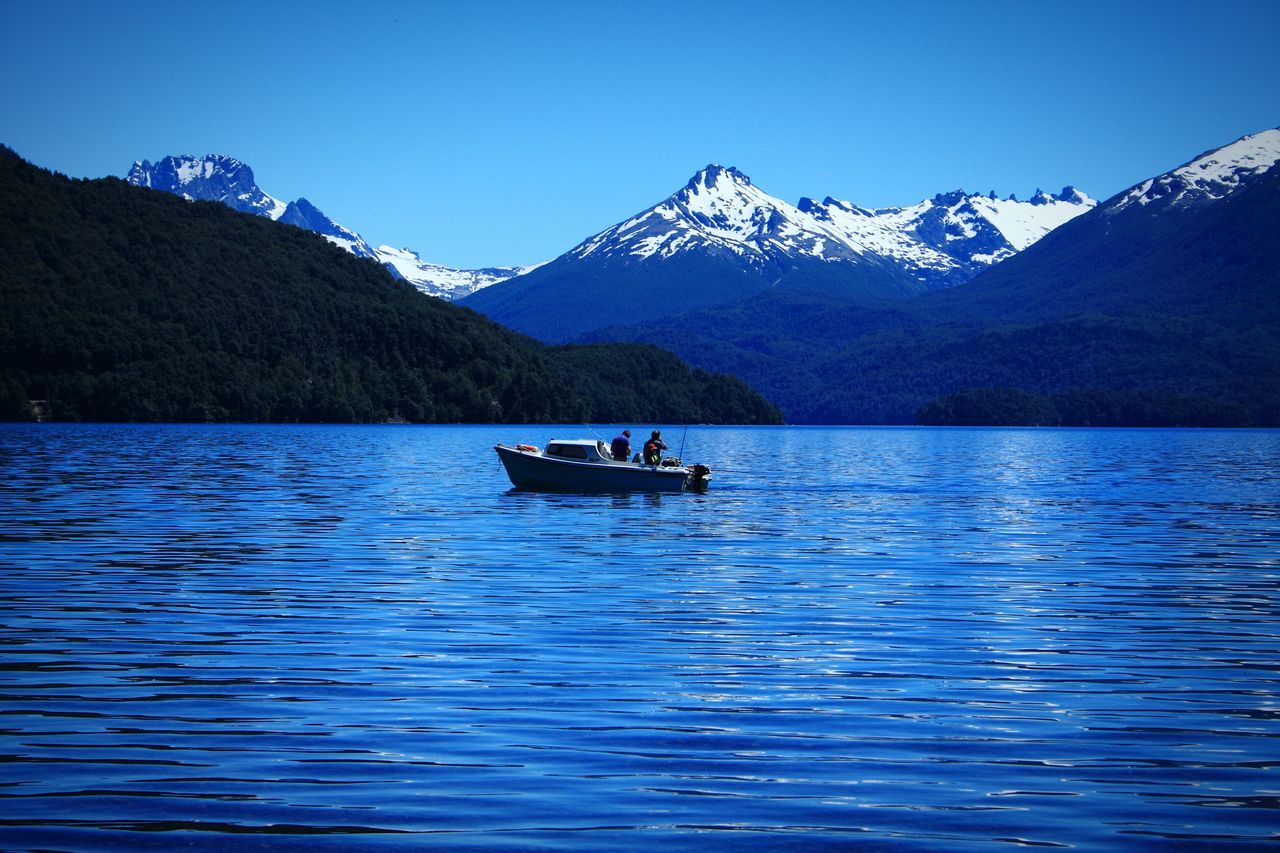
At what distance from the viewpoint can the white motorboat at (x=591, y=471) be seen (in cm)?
6656

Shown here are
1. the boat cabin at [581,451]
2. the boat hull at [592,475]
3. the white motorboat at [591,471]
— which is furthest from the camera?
the boat cabin at [581,451]

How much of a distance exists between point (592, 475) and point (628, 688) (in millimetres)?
47597

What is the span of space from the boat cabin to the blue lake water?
2021 centimetres

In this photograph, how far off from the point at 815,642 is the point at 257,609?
35.8 feet

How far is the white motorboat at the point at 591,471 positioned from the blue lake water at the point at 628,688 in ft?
Answer: 63.5

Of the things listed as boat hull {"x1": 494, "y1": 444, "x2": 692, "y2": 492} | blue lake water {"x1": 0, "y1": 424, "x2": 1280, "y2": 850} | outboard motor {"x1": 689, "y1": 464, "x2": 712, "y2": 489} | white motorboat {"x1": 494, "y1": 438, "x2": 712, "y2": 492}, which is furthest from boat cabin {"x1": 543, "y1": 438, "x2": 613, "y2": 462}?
blue lake water {"x1": 0, "y1": 424, "x2": 1280, "y2": 850}

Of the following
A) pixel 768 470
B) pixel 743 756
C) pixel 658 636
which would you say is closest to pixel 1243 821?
pixel 743 756

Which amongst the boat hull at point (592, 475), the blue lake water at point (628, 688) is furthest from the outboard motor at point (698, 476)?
the blue lake water at point (628, 688)

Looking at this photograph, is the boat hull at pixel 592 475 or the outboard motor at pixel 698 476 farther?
the outboard motor at pixel 698 476

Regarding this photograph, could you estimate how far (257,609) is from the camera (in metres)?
27.4

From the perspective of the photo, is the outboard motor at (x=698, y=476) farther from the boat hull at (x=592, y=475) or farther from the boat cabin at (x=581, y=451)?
the boat cabin at (x=581, y=451)

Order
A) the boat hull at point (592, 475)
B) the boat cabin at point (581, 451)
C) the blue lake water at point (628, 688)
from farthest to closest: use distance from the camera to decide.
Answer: the boat cabin at point (581, 451) < the boat hull at point (592, 475) < the blue lake water at point (628, 688)

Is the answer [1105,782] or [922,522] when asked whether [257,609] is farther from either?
[922,522]

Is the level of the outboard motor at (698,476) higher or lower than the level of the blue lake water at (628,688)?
higher
